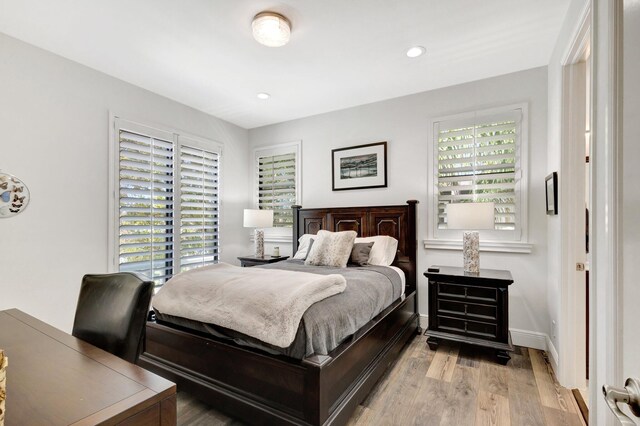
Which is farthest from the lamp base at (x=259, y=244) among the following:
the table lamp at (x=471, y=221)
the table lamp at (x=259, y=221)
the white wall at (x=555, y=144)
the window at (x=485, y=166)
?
the white wall at (x=555, y=144)

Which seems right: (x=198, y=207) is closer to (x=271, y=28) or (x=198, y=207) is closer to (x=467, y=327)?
(x=271, y=28)

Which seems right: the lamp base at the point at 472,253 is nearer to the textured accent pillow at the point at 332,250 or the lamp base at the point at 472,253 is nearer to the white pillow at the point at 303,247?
the textured accent pillow at the point at 332,250

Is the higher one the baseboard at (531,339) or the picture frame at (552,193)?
the picture frame at (552,193)

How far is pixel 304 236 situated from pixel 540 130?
2.85 m

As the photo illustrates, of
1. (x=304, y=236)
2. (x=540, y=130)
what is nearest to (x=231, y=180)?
(x=304, y=236)

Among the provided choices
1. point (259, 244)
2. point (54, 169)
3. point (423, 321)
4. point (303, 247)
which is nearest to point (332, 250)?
point (303, 247)

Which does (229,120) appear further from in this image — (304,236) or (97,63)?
(304,236)

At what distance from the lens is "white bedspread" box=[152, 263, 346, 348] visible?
1.71 metres

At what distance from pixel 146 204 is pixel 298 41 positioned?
7.99 feet

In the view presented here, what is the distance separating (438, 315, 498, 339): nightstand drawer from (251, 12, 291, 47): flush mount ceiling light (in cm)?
288

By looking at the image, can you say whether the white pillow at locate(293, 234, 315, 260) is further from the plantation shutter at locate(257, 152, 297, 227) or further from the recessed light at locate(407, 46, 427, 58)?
the recessed light at locate(407, 46, 427, 58)

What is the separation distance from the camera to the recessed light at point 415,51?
2.67 m

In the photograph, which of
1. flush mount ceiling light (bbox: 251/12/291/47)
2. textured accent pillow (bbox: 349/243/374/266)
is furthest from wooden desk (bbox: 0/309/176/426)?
textured accent pillow (bbox: 349/243/374/266)

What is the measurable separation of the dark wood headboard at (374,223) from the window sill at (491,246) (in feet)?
0.70
